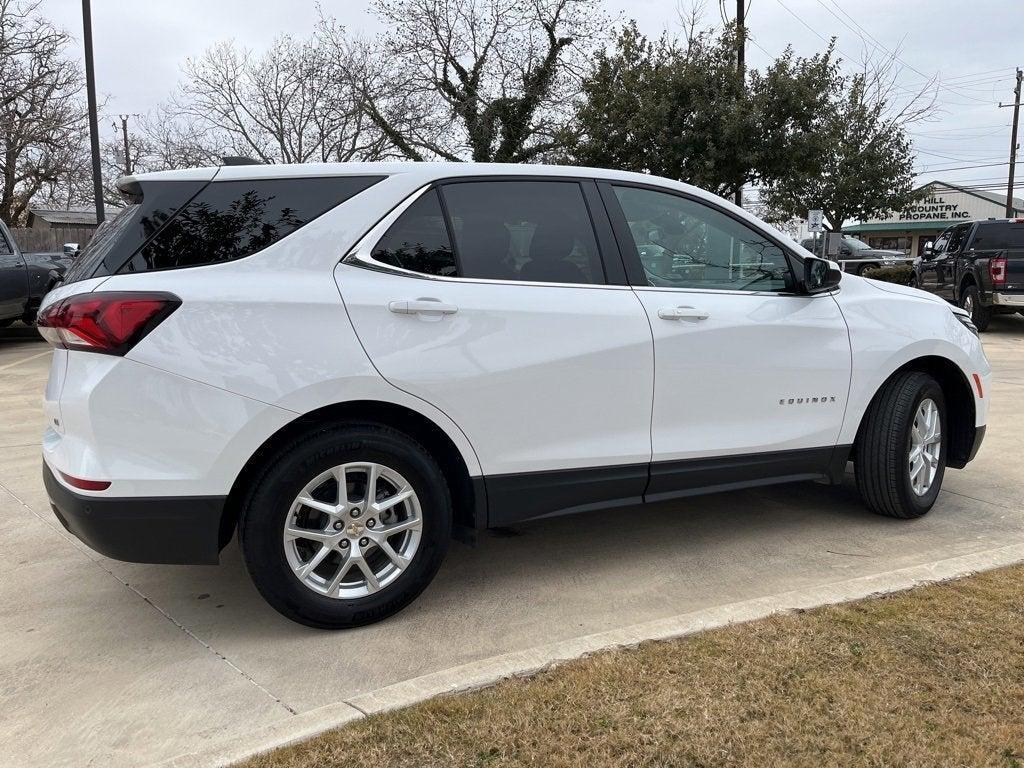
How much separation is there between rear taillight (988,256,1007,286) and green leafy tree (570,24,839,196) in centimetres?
510

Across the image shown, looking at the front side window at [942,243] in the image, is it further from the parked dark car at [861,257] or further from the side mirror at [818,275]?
the side mirror at [818,275]

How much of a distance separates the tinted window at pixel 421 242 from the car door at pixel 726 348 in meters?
0.80

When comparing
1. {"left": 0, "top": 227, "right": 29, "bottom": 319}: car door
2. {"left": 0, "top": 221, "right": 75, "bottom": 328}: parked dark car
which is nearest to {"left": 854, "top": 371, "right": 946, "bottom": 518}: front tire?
{"left": 0, "top": 221, "right": 75, "bottom": 328}: parked dark car

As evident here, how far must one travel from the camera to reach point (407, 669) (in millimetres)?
2906

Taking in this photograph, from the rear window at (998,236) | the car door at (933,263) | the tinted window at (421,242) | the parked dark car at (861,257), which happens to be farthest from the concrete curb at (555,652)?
the parked dark car at (861,257)

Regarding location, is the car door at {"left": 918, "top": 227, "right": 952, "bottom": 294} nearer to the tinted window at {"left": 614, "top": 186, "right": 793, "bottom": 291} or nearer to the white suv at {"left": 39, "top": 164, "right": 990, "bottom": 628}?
the tinted window at {"left": 614, "top": 186, "right": 793, "bottom": 291}

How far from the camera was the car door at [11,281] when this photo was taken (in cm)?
1202

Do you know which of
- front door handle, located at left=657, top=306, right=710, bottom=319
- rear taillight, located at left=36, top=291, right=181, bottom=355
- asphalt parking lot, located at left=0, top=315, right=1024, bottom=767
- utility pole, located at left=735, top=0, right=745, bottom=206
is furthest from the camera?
utility pole, located at left=735, top=0, right=745, bottom=206

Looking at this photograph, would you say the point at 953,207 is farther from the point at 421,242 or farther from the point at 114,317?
the point at 114,317

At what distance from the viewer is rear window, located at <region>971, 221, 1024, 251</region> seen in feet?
46.9

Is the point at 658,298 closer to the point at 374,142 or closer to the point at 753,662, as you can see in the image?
the point at 753,662

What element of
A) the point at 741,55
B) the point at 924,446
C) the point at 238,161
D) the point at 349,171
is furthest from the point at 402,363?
the point at 741,55

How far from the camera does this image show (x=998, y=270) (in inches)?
542

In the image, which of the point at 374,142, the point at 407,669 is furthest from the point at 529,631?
the point at 374,142
